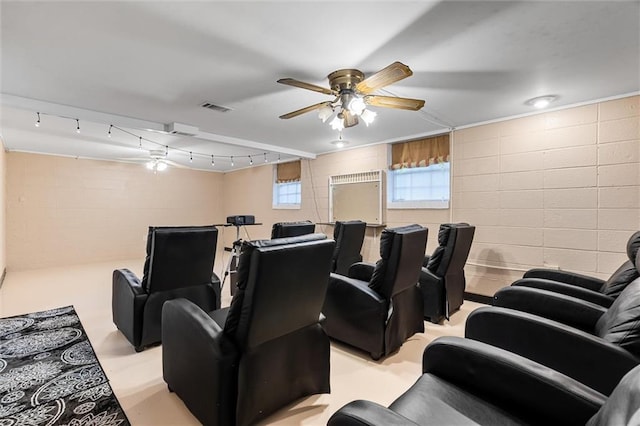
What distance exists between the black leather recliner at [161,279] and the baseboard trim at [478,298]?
10.9ft

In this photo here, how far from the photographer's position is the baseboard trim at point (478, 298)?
3.82 m

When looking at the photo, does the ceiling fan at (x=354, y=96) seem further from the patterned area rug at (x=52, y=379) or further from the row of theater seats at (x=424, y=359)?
the patterned area rug at (x=52, y=379)

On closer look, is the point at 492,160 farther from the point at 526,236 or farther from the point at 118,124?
the point at 118,124

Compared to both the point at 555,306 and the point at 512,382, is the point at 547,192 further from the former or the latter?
the point at 512,382

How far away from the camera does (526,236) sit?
3.54m

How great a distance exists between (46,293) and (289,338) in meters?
4.33

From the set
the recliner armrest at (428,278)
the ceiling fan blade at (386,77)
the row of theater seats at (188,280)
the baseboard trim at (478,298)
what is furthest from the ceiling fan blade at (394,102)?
the baseboard trim at (478,298)

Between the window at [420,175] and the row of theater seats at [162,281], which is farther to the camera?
the window at [420,175]

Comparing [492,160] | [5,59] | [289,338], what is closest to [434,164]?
[492,160]

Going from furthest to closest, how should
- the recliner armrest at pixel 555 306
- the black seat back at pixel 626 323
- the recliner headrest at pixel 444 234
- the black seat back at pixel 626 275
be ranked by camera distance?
the recliner headrest at pixel 444 234 → the black seat back at pixel 626 275 → the recliner armrest at pixel 555 306 → the black seat back at pixel 626 323

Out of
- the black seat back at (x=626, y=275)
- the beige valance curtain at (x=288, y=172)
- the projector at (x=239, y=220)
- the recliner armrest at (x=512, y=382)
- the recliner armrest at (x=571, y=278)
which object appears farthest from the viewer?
the beige valance curtain at (x=288, y=172)

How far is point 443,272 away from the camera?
10.5 feet

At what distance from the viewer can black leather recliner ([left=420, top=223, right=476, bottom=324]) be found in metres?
3.17

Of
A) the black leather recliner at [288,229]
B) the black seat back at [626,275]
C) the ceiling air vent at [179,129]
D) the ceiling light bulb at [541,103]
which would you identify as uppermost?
the ceiling light bulb at [541,103]
